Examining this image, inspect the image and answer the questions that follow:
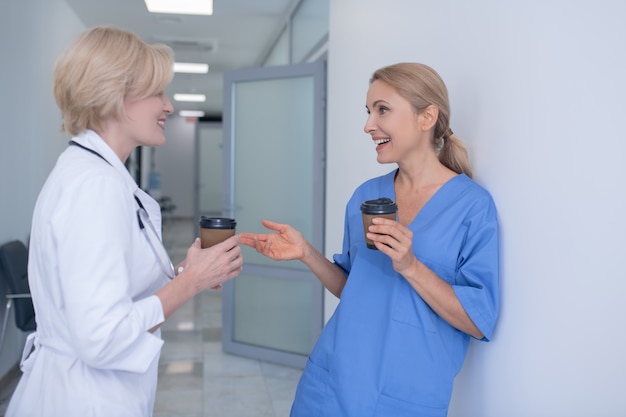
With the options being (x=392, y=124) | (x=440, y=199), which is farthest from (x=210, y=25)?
(x=440, y=199)

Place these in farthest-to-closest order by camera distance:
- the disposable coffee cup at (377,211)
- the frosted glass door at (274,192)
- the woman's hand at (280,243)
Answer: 1. the frosted glass door at (274,192)
2. the woman's hand at (280,243)
3. the disposable coffee cup at (377,211)

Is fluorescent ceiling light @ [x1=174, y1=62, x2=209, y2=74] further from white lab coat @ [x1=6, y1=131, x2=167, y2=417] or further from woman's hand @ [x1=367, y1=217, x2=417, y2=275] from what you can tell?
woman's hand @ [x1=367, y1=217, x2=417, y2=275]

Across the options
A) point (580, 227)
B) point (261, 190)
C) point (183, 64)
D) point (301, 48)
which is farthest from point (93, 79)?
point (183, 64)

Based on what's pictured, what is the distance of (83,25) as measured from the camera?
659cm

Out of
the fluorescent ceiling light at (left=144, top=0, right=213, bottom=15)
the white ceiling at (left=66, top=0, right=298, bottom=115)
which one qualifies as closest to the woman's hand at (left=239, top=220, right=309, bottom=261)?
the fluorescent ceiling light at (left=144, top=0, right=213, bottom=15)

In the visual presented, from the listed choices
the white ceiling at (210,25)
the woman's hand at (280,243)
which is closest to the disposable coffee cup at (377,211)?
the woman's hand at (280,243)

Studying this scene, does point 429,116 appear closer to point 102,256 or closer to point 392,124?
point 392,124

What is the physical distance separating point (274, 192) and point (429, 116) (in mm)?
2955

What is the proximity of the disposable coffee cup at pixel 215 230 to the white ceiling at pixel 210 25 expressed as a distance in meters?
4.40

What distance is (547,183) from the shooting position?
126 cm

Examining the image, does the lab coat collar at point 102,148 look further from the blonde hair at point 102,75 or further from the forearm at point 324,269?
the forearm at point 324,269

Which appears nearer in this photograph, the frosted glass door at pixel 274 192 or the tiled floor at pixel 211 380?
the tiled floor at pixel 211 380

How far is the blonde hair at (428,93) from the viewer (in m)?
1.54

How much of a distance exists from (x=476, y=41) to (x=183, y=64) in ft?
23.6
